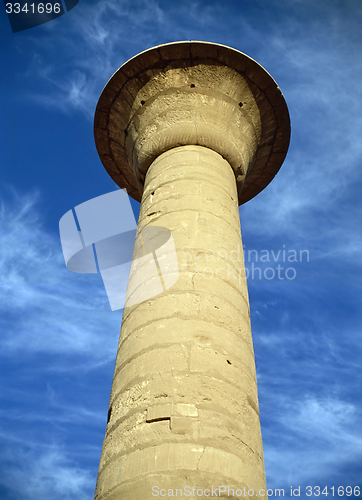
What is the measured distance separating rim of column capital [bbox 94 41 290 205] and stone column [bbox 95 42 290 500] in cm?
2

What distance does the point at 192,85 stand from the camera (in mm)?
5438

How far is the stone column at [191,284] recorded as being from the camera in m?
2.57

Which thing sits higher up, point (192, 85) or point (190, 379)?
point (192, 85)

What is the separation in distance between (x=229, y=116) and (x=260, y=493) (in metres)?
4.35

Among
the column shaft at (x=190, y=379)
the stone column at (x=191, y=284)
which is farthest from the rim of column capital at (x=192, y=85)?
the column shaft at (x=190, y=379)

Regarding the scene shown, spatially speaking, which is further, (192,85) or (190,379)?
(192,85)

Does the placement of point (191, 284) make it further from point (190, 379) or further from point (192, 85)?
point (192, 85)

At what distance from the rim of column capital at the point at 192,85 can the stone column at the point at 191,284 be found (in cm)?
2

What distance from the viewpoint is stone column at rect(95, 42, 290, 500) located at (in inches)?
101

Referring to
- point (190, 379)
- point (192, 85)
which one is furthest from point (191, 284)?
point (192, 85)

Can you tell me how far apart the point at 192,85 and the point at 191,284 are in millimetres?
3209

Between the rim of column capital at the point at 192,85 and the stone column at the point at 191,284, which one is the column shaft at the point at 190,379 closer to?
the stone column at the point at 191,284

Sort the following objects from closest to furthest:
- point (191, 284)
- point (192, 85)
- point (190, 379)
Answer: point (190, 379) < point (191, 284) < point (192, 85)

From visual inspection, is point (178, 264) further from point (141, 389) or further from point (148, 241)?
point (141, 389)
